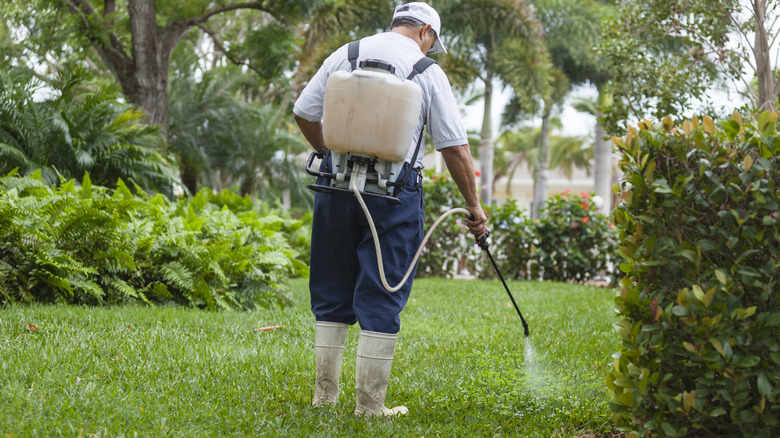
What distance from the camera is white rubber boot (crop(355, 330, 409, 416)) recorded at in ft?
9.84

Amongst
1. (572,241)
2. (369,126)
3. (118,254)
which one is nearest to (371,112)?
(369,126)

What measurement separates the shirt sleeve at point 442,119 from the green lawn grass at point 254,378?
1.29m

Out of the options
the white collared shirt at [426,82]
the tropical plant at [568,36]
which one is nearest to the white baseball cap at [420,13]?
the white collared shirt at [426,82]

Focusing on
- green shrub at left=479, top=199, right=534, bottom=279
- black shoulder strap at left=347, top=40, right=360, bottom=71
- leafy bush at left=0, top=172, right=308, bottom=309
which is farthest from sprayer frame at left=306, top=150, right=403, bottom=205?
green shrub at left=479, top=199, right=534, bottom=279

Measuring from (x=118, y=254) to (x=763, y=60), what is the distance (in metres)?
6.11

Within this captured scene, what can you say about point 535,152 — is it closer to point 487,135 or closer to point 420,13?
point 487,135

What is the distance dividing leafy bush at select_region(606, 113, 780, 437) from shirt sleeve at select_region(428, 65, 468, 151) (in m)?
0.73

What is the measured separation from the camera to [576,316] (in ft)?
21.4

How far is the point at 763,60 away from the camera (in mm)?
6359

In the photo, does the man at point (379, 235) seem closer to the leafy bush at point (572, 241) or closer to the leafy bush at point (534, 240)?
the leafy bush at point (534, 240)

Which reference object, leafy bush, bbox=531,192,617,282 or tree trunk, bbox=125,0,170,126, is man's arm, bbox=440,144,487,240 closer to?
leafy bush, bbox=531,192,617,282

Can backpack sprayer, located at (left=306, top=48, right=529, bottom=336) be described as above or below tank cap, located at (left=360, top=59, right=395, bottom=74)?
below

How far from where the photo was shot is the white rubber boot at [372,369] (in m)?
3.00

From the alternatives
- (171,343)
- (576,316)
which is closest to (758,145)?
(171,343)
